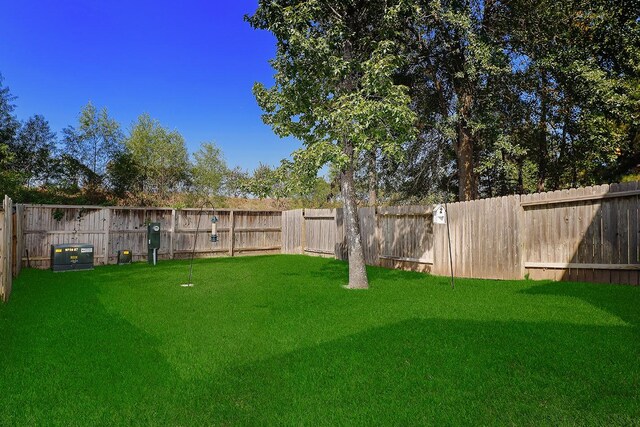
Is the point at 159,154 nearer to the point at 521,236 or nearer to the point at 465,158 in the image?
the point at 465,158

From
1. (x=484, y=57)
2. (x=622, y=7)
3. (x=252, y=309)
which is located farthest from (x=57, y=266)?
(x=622, y=7)

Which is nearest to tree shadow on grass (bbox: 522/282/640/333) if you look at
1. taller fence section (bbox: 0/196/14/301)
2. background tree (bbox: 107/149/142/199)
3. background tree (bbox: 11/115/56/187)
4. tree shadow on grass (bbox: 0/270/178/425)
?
tree shadow on grass (bbox: 0/270/178/425)

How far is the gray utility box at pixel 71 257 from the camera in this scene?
39.5 feet

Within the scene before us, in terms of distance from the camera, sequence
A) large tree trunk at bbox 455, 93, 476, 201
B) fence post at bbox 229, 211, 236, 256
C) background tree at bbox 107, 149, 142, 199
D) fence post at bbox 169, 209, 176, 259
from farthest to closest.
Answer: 1. background tree at bbox 107, 149, 142, 199
2. fence post at bbox 229, 211, 236, 256
3. fence post at bbox 169, 209, 176, 259
4. large tree trunk at bbox 455, 93, 476, 201

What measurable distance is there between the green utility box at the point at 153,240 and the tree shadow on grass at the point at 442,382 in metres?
11.2

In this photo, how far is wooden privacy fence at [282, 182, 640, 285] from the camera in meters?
7.40

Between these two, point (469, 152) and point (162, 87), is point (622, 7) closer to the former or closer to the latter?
point (469, 152)

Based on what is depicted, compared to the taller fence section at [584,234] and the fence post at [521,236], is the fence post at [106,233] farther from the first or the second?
the taller fence section at [584,234]

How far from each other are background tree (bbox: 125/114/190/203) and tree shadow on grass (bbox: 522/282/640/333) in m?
26.5

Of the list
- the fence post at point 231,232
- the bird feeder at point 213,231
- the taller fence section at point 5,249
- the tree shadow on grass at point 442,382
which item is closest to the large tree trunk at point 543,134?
the tree shadow on grass at point 442,382

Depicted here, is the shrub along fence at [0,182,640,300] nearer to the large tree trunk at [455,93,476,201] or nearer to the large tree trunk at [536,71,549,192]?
the large tree trunk at [455,93,476,201]

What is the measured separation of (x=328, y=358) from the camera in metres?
4.37

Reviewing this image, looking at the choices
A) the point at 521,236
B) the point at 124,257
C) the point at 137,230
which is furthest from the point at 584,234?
the point at 137,230

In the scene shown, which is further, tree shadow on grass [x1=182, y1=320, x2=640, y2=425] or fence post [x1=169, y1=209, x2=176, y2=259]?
fence post [x1=169, y1=209, x2=176, y2=259]
